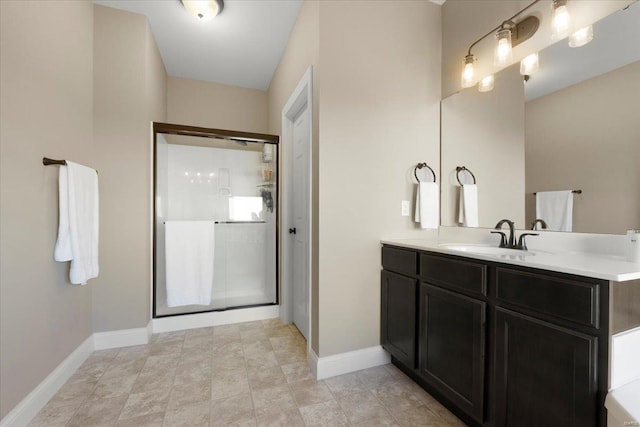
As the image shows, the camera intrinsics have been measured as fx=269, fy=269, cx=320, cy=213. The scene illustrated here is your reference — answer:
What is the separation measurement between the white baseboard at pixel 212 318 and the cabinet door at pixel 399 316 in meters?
1.40

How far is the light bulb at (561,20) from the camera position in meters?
1.44

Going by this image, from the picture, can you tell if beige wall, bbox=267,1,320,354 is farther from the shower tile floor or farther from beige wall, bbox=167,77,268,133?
beige wall, bbox=167,77,268,133

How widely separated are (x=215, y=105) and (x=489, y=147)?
3232mm

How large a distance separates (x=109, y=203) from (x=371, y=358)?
2.45 meters

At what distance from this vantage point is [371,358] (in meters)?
1.97

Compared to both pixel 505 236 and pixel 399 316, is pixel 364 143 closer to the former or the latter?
pixel 505 236

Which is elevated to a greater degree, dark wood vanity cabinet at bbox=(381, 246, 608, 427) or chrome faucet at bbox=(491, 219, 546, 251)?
chrome faucet at bbox=(491, 219, 546, 251)

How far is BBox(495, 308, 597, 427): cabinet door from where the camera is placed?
0.91 m

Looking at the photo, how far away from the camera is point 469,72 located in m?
1.94

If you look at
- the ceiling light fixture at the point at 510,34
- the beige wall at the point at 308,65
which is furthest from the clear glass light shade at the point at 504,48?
the beige wall at the point at 308,65

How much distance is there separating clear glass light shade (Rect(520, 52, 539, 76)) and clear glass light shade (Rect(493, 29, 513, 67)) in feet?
0.32

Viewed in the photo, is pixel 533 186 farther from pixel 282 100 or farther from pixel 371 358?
pixel 282 100

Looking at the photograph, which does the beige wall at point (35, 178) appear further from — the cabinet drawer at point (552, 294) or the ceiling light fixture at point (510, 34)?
the ceiling light fixture at point (510, 34)

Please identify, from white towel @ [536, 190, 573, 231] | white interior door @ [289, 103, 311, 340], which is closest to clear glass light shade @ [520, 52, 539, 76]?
white towel @ [536, 190, 573, 231]
